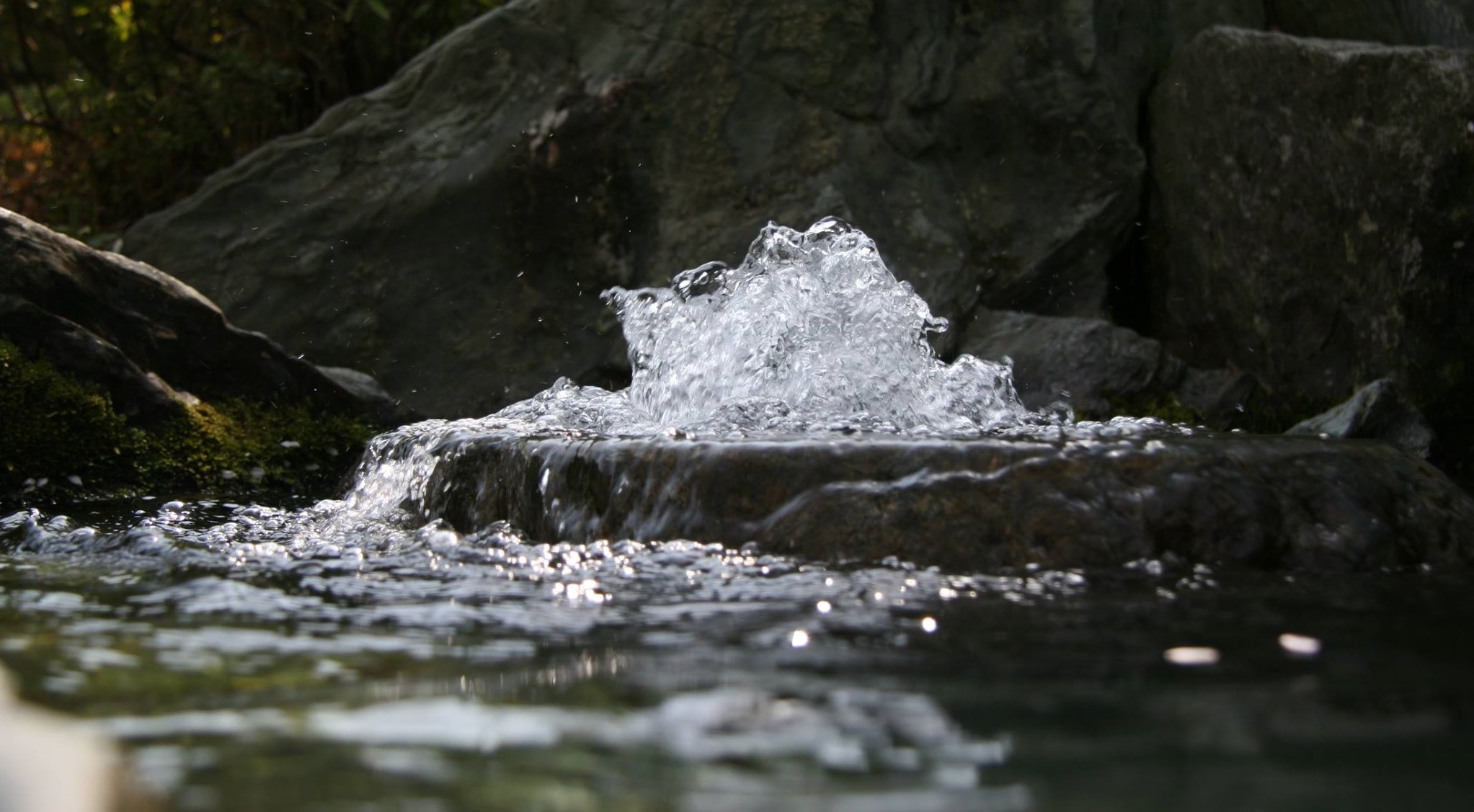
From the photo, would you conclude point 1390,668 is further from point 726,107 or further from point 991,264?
point 726,107

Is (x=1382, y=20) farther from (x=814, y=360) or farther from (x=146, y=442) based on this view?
(x=146, y=442)

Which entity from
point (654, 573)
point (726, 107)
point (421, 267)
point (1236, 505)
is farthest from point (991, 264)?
point (654, 573)

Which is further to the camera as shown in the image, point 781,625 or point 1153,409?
point 1153,409

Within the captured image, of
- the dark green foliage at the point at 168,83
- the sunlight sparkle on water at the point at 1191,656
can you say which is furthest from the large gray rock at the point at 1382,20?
the sunlight sparkle on water at the point at 1191,656

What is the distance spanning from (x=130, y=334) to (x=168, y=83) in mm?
3895

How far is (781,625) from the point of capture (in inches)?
93.4

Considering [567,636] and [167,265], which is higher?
[167,265]

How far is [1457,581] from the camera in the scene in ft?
9.64

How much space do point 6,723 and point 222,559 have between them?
1.66m

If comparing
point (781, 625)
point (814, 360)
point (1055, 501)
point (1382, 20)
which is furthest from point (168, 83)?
point (781, 625)

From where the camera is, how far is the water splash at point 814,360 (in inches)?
193

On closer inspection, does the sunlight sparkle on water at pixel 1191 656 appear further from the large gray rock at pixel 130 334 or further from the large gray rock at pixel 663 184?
the large gray rock at pixel 663 184

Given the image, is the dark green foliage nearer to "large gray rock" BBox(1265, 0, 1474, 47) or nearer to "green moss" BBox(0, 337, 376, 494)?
"green moss" BBox(0, 337, 376, 494)

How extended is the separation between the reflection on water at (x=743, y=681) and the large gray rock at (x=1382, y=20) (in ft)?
14.8
